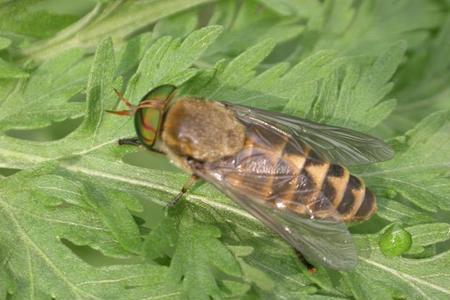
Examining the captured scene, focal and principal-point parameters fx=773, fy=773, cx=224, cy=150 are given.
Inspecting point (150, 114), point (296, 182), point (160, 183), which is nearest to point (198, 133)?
point (150, 114)

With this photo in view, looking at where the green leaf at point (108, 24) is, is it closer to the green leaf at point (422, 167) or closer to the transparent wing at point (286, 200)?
the transparent wing at point (286, 200)

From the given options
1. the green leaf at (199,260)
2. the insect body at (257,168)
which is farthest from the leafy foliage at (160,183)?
the insect body at (257,168)

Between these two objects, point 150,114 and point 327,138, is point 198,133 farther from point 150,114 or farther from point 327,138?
point 327,138

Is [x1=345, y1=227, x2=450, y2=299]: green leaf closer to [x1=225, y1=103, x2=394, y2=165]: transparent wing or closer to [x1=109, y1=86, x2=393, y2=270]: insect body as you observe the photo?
[x1=109, y1=86, x2=393, y2=270]: insect body

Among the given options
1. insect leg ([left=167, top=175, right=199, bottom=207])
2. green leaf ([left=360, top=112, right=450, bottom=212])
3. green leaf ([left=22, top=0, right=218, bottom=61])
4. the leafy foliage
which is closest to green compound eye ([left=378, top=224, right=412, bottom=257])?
the leafy foliage

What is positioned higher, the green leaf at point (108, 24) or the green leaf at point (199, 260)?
the green leaf at point (108, 24)

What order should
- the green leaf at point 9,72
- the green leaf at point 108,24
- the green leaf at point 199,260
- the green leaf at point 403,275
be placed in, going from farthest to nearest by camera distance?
the green leaf at point 108,24, the green leaf at point 9,72, the green leaf at point 403,275, the green leaf at point 199,260

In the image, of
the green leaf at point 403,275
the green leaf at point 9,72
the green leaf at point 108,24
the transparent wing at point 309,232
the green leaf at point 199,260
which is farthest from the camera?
the green leaf at point 108,24
